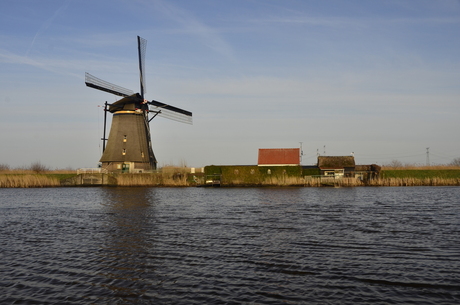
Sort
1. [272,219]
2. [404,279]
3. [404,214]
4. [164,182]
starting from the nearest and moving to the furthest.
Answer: [404,279]
[272,219]
[404,214]
[164,182]

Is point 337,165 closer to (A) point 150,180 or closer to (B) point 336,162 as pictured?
(B) point 336,162

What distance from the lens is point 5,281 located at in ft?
32.3

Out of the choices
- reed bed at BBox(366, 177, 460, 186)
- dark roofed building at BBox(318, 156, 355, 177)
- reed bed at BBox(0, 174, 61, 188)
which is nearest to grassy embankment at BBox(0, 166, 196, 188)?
reed bed at BBox(0, 174, 61, 188)

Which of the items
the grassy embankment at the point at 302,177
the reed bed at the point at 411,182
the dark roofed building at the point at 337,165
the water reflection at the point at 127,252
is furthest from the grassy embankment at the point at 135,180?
the water reflection at the point at 127,252

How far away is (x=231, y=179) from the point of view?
50125 mm

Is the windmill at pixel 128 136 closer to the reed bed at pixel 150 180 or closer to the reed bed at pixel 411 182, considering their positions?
the reed bed at pixel 150 180

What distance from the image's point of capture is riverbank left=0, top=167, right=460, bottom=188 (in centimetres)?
4647

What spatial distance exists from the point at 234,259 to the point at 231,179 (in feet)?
126

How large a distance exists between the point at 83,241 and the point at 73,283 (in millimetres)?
5474

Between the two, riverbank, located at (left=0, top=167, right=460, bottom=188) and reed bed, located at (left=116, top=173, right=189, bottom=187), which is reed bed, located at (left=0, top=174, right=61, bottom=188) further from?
reed bed, located at (left=116, top=173, right=189, bottom=187)

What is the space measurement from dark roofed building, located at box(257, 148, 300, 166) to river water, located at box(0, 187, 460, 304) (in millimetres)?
29558

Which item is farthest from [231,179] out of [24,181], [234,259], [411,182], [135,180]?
[234,259]

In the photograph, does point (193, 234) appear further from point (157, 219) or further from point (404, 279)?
point (404, 279)

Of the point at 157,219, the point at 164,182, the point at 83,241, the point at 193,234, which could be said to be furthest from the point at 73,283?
the point at 164,182
